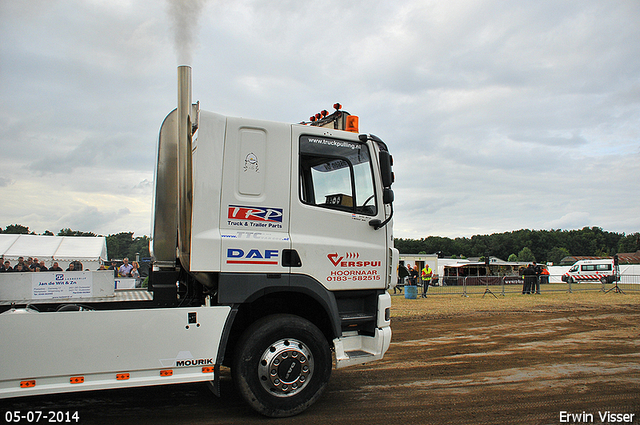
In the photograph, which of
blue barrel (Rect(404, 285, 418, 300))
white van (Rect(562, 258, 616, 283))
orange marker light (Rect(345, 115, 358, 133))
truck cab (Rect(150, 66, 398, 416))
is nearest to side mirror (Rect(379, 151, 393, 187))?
truck cab (Rect(150, 66, 398, 416))

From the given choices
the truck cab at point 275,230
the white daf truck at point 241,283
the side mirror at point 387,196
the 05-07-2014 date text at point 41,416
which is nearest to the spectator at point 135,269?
the white daf truck at point 241,283

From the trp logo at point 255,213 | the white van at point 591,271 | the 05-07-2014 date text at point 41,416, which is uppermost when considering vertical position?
the trp logo at point 255,213

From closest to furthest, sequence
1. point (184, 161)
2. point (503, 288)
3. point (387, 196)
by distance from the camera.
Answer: point (184, 161), point (387, 196), point (503, 288)

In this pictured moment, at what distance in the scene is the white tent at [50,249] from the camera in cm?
1577

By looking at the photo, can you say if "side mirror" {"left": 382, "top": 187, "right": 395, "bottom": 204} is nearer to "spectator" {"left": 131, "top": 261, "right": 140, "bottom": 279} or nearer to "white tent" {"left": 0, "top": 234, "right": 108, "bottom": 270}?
"spectator" {"left": 131, "top": 261, "right": 140, "bottom": 279}

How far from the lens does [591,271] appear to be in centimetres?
4131

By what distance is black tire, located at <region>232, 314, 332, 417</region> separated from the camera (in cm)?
445

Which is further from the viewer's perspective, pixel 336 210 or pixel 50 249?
pixel 50 249

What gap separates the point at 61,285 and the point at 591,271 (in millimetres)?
46268

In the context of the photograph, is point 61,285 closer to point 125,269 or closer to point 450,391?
point 450,391

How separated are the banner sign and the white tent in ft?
40.4

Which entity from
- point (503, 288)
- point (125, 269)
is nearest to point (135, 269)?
point (125, 269)

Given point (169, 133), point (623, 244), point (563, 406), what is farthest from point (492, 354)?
point (623, 244)

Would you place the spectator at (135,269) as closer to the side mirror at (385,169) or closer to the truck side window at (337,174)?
the truck side window at (337,174)
